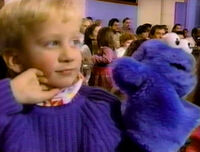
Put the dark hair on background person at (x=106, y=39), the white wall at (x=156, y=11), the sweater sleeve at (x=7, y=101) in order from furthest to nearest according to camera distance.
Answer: the white wall at (x=156, y=11) → the dark hair on background person at (x=106, y=39) → the sweater sleeve at (x=7, y=101)

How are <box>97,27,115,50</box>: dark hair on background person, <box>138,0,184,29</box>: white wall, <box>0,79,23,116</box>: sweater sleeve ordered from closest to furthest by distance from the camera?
<box>0,79,23,116</box>: sweater sleeve < <box>97,27,115,50</box>: dark hair on background person < <box>138,0,184,29</box>: white wall

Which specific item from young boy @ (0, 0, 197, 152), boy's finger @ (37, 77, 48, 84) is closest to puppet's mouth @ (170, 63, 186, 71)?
young boy @ (0, 0, 197, 152)

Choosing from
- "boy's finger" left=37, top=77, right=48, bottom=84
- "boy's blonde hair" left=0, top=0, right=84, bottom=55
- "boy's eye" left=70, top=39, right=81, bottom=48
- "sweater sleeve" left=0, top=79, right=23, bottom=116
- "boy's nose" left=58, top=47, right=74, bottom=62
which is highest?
"boy's blonde hair" left=0, top=0, right=84, bottom=55

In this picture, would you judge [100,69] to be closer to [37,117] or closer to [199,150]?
[199,150]

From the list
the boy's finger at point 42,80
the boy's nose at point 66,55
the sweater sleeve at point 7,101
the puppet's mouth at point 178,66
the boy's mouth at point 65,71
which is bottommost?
the sweater sleeve at point 7,101

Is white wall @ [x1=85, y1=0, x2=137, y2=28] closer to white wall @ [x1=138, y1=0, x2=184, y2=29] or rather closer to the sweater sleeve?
white wall @ [x1=138, y1=0, x2=184, y2=29]

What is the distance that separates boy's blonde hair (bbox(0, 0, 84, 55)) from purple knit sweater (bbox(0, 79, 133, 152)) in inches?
3.6

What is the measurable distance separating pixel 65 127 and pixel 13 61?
157mm

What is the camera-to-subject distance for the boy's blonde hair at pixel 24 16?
0.71 metres

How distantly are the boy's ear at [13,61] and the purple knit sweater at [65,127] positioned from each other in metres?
0.06

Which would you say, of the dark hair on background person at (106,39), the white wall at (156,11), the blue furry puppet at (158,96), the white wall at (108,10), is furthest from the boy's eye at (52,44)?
the white wall at (156,11)

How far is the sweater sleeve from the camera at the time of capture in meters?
0.66

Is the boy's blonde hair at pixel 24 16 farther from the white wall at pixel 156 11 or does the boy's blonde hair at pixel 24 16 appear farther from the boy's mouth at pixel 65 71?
the white wall at pixel 156 11

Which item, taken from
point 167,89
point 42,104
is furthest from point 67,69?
point 167,89
